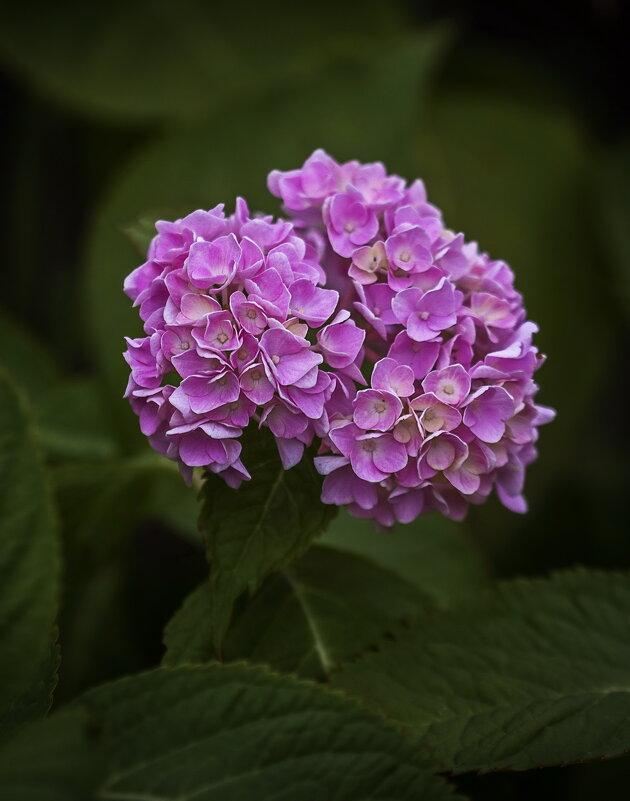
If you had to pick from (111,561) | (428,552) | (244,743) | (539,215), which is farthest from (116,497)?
(539,215)

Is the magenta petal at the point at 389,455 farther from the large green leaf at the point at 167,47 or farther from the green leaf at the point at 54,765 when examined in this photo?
the large green leaf at the point at 167,47

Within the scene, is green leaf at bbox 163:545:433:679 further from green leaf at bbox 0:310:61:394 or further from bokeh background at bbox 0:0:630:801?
green leaf at bbox 0:310:61:394

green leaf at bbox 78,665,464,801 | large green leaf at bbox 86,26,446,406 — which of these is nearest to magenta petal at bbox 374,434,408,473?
green leaf at bbox 78,665,464,801

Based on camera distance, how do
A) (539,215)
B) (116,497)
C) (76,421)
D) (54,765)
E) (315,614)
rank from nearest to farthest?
(54,765), (315,614), (116,497), (76,421), (539,215)

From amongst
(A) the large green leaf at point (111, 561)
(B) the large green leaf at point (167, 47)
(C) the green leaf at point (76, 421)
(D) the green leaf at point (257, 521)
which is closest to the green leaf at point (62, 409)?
(C) the green leaf at point (76, 421)

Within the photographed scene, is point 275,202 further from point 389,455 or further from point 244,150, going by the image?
point 389,455
